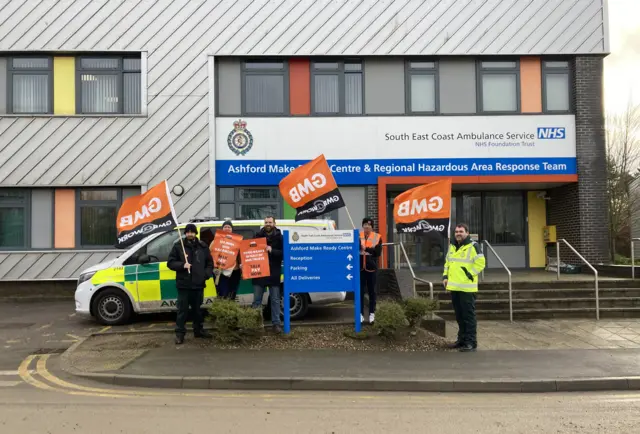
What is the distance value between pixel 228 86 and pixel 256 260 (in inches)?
323

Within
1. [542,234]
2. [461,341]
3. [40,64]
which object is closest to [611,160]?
[542,234]

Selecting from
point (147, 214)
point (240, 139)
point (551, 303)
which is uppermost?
point (240, 139)

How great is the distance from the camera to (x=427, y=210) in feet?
31.6

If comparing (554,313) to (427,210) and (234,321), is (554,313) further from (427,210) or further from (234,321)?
(234,321)

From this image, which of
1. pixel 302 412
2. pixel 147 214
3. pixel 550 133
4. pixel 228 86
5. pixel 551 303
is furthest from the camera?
pixel 228 86

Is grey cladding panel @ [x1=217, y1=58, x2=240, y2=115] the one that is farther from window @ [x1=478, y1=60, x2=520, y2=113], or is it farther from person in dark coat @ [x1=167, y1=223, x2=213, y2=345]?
person in dark coat @ [x1=167, y1=223, x2=213, y2=345]

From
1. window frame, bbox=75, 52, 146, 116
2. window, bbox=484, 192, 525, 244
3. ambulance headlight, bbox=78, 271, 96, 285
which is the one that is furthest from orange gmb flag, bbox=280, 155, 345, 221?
window, bbox=484, 192, 525, 244

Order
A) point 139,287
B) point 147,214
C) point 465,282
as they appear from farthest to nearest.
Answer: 1. point 139,287
2. point 147,214
3. point 465,282

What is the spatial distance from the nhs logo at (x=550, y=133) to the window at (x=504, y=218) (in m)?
2.05

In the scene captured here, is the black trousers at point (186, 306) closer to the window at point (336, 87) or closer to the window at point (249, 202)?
the window at point (249, 202)

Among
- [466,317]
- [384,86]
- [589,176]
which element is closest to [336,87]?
[384,86]

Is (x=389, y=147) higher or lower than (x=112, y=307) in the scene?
higher

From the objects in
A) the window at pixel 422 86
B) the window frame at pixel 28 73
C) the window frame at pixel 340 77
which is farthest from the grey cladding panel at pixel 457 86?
the window frame at pixel 28 73

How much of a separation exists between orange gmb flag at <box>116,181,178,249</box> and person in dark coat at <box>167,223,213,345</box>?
1.96 feet
